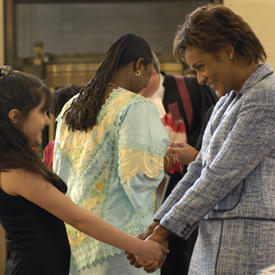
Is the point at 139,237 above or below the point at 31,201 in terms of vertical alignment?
below

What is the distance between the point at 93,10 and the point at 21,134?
4.46 meters

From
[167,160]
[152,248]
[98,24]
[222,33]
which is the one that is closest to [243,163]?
[222,33]

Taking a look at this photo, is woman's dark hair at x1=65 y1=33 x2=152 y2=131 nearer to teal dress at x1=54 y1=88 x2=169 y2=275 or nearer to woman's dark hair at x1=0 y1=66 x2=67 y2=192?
teal dress at x1=54 y1=88 x2=169 y2=275

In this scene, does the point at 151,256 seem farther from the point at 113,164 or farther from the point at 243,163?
the point at 243,163

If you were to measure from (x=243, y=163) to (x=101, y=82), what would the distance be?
986 millimetres

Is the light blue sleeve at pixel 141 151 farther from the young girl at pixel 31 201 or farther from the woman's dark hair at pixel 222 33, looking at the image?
the woman's dark hair at pixel 222 33

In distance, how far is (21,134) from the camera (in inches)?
83.2

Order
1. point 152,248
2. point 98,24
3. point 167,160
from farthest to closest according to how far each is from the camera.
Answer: point 98,24
point 167,160
point 152,248

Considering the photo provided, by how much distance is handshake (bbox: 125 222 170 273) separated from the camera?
7.00 ft

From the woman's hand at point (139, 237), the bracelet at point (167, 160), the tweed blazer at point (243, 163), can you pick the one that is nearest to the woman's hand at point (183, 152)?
the bracelet at point (167, 160)

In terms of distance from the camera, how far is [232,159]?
1.85m

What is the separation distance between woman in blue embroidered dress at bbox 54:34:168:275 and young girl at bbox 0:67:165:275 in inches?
12.6

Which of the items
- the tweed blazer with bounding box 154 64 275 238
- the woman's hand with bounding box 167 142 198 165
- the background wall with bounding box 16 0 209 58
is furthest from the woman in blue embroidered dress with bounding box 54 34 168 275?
the background wall with bounding box 16 0 209 58

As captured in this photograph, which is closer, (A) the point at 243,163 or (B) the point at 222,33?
(A) the point at 243,163
